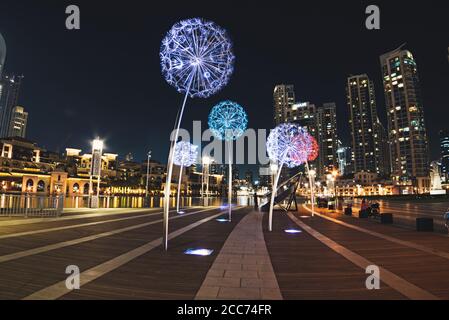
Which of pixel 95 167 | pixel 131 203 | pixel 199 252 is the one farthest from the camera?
pixel 131 203

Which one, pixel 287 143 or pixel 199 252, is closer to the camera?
pixel 199 252

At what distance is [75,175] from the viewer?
135 meters

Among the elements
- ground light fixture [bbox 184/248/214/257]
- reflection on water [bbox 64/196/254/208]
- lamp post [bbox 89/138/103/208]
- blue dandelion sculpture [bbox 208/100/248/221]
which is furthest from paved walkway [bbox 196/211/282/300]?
reflection on water [bbox 64/196/254/208]

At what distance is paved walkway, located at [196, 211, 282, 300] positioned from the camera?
201 inches

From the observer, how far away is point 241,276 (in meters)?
6.26

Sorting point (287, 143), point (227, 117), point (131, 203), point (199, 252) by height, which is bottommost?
point (131, 203)

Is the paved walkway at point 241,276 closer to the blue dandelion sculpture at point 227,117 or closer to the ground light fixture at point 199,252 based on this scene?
the ground light fixture at point 199,252

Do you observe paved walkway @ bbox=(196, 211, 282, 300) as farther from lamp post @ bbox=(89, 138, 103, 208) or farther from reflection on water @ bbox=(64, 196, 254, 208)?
reflection on water @ bbox=(64, 196, 254, 208)

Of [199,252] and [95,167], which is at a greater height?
[95,167]

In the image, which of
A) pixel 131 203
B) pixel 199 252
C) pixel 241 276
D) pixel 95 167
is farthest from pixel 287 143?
pixel 131 203

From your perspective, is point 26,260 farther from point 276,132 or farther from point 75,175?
point 75,175

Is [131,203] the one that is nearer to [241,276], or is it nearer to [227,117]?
[227,117]
